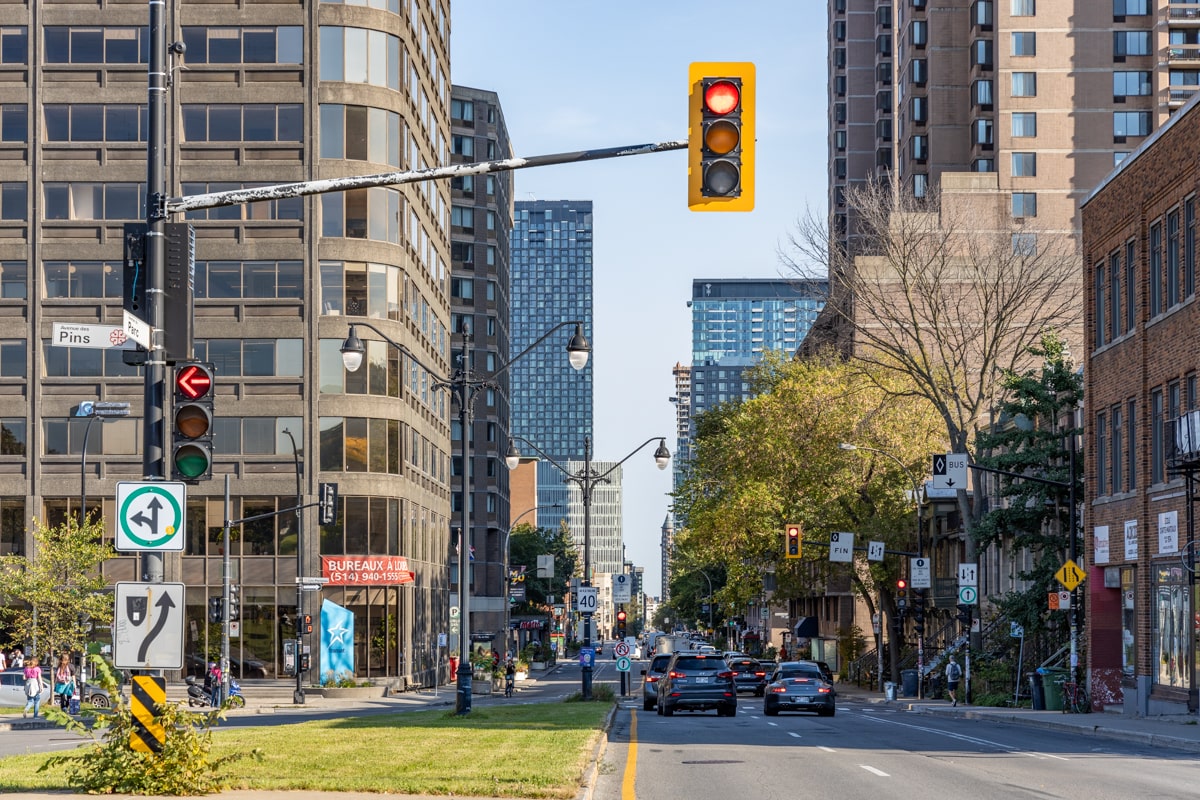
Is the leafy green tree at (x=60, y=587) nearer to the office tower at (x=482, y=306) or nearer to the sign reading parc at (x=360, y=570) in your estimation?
the sign reading parc at (x=360, y=570)

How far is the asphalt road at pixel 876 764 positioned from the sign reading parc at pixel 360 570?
96.7 ft

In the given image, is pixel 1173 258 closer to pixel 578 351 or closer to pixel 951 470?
pixel 951 470

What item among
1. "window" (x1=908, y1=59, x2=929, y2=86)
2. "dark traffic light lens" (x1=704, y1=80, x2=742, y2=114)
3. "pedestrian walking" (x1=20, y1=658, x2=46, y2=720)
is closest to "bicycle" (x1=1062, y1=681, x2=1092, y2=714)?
"pedestrian walking" (x1=20, y1=658, x2=46, y2=720)

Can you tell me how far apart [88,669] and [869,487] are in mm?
32577

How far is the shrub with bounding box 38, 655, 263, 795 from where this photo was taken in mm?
14578

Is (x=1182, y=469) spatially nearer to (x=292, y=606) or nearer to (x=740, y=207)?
(x=740, y=207)

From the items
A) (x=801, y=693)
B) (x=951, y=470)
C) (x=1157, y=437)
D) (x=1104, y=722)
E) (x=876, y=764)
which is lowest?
(x=1104, y=722)

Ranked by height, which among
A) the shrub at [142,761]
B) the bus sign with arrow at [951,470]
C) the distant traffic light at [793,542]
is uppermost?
the bus sign with arrow at [951,470]

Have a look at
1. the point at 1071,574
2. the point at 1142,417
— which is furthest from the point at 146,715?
the point at 1142,417

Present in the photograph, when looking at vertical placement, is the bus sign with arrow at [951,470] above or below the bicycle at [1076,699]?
above

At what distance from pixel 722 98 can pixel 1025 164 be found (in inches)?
3270

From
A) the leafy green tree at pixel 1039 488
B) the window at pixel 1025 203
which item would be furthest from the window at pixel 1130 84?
the leafy green tree at pixel 1039 488

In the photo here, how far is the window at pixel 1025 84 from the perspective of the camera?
91.5m

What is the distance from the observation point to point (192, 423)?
14.5 meters
